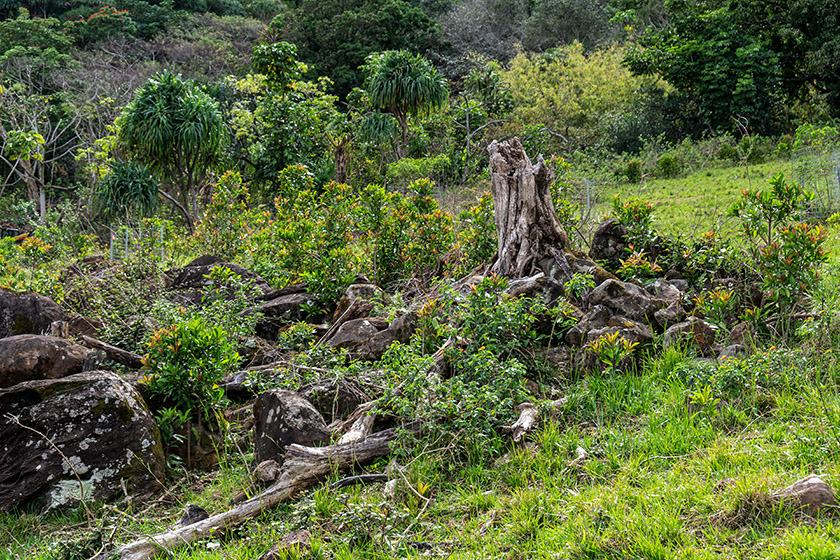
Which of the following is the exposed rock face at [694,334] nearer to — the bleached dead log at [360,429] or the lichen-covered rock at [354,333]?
the bleached dead log at [360,429]

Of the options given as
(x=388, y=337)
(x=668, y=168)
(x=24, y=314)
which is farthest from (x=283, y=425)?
(x=668, y=168)

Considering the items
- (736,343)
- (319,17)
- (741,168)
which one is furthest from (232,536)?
(319,17)

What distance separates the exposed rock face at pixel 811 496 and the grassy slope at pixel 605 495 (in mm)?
51

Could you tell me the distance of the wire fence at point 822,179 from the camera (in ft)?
28.4

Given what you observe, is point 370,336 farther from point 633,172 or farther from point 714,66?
point 714,66

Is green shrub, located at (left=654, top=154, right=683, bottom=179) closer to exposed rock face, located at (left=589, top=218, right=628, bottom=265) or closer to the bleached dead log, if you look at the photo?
exposed rock face, located at (left=589, top=218, right=628, bottom=265)

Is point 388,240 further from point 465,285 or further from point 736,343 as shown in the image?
point 736,343

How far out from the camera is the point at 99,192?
12.8 metres

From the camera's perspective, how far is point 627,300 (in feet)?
13.8

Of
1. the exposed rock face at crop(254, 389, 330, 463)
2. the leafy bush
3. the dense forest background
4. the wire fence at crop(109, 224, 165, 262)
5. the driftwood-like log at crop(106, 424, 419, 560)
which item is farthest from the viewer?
the dense forest background

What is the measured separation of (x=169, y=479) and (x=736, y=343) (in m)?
3.48

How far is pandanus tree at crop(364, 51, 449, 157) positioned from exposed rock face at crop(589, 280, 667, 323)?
985 cm

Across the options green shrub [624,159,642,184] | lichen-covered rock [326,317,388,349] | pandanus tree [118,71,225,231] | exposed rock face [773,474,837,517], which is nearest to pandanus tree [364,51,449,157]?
pandanus tree [118,71,225,231]

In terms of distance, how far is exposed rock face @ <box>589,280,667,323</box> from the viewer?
414 cm
